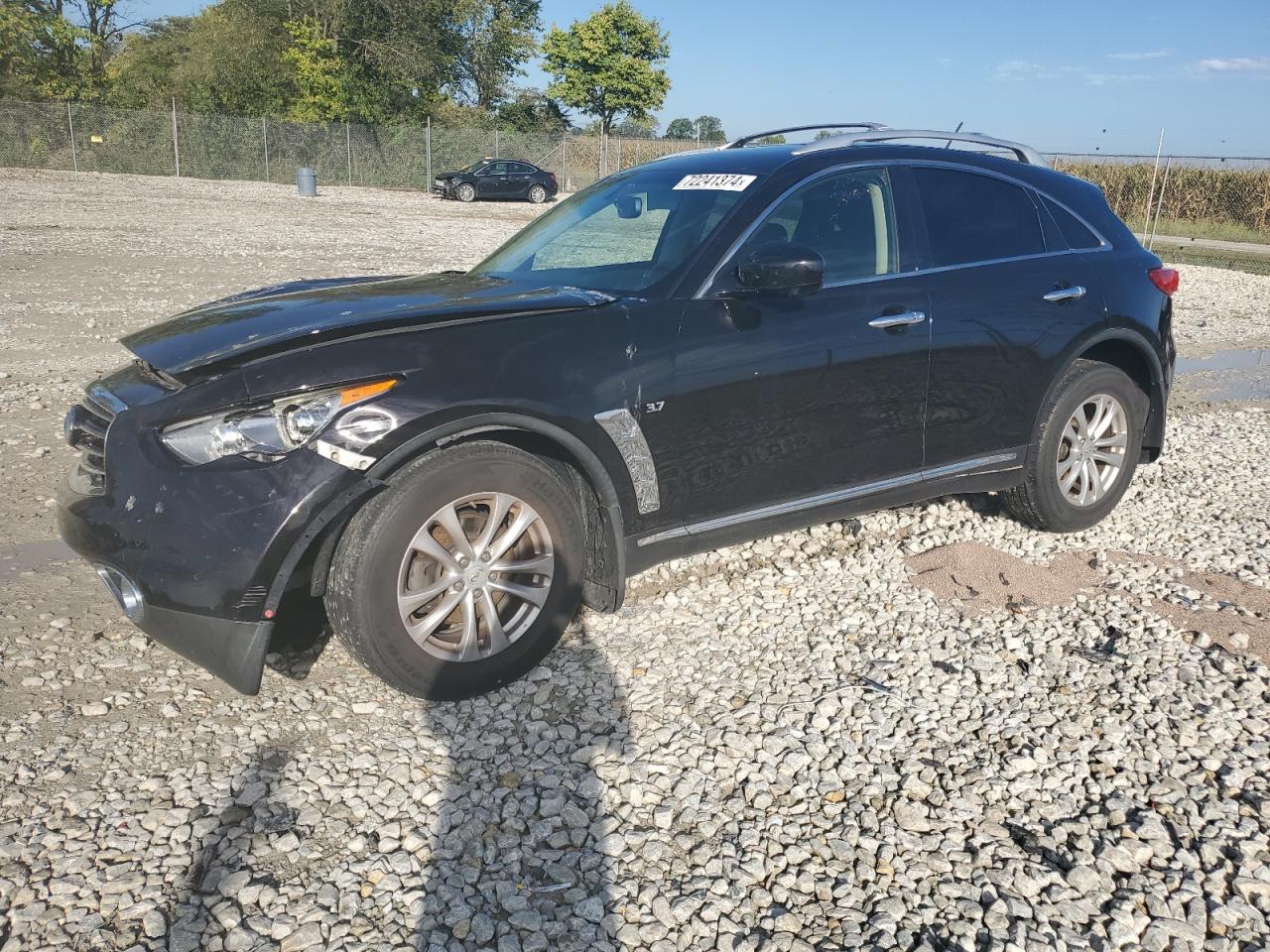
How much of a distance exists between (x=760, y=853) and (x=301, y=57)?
163ft

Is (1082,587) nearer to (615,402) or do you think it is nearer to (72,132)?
(615,402)

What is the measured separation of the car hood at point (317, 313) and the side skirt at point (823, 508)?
3.10ft

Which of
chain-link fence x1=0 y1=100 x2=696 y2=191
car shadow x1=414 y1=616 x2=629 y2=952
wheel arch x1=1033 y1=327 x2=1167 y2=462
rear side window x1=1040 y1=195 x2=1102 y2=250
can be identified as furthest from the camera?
chain-link fence x1=0 y1=100 x2=696 y2=191

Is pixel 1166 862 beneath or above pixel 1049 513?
beneath

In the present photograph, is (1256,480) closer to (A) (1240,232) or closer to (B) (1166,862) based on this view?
(B) (1166,862)

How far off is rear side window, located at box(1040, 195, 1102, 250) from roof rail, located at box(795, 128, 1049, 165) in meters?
0.30

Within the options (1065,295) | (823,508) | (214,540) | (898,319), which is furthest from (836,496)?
(214,540)

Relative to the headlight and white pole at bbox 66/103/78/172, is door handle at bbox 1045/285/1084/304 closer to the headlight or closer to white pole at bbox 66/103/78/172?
the headlight

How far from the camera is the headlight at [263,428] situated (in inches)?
117

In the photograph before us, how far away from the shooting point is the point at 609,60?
52125 mm

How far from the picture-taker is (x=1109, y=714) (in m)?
3.46

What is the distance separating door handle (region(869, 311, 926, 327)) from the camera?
4113 mm

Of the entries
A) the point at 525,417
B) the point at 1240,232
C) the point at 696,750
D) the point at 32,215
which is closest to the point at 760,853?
the point at 696,750

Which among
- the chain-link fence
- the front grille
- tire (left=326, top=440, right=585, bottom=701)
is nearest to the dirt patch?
tire (left=326, top=440, right=585, bottom=701)
